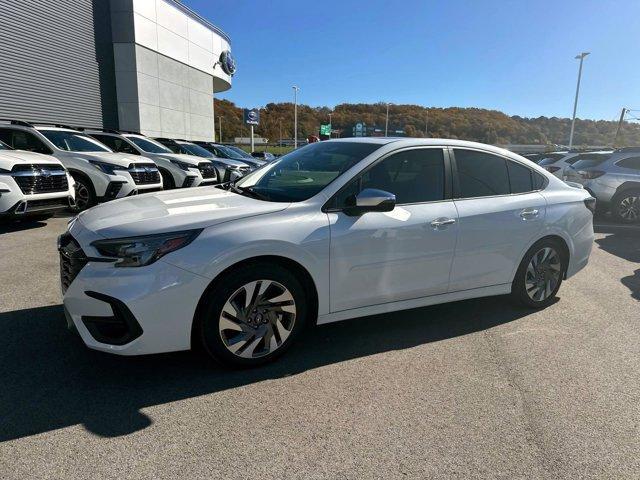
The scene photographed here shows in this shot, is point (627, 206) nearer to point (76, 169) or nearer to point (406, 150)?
point (406, 150)

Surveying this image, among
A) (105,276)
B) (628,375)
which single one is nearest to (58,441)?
(105,276)

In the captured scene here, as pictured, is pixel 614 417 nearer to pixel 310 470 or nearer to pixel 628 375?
pixel 628 375

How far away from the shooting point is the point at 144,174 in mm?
9930

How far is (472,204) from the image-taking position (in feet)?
13.0

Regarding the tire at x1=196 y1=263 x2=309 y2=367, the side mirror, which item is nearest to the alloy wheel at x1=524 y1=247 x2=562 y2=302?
the side mirror

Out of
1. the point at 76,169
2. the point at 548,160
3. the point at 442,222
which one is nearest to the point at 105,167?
the point at 76,169

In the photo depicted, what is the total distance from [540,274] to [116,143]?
10850 millimetres

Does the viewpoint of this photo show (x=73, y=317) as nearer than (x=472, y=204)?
Yes

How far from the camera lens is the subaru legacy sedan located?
2.81 m

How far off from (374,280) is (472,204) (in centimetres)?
120

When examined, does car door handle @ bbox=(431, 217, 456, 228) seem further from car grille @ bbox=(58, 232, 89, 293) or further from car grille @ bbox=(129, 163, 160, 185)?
car grille @ bbox=(129, 163, 160, 185)

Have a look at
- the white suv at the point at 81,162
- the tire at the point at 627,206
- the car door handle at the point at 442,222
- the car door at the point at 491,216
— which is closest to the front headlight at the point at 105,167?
the white suv at the point at 81,162

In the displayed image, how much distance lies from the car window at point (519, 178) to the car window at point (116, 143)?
1013cm

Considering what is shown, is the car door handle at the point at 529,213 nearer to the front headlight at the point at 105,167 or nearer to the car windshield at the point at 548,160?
the front headlight at the point at 105,167
